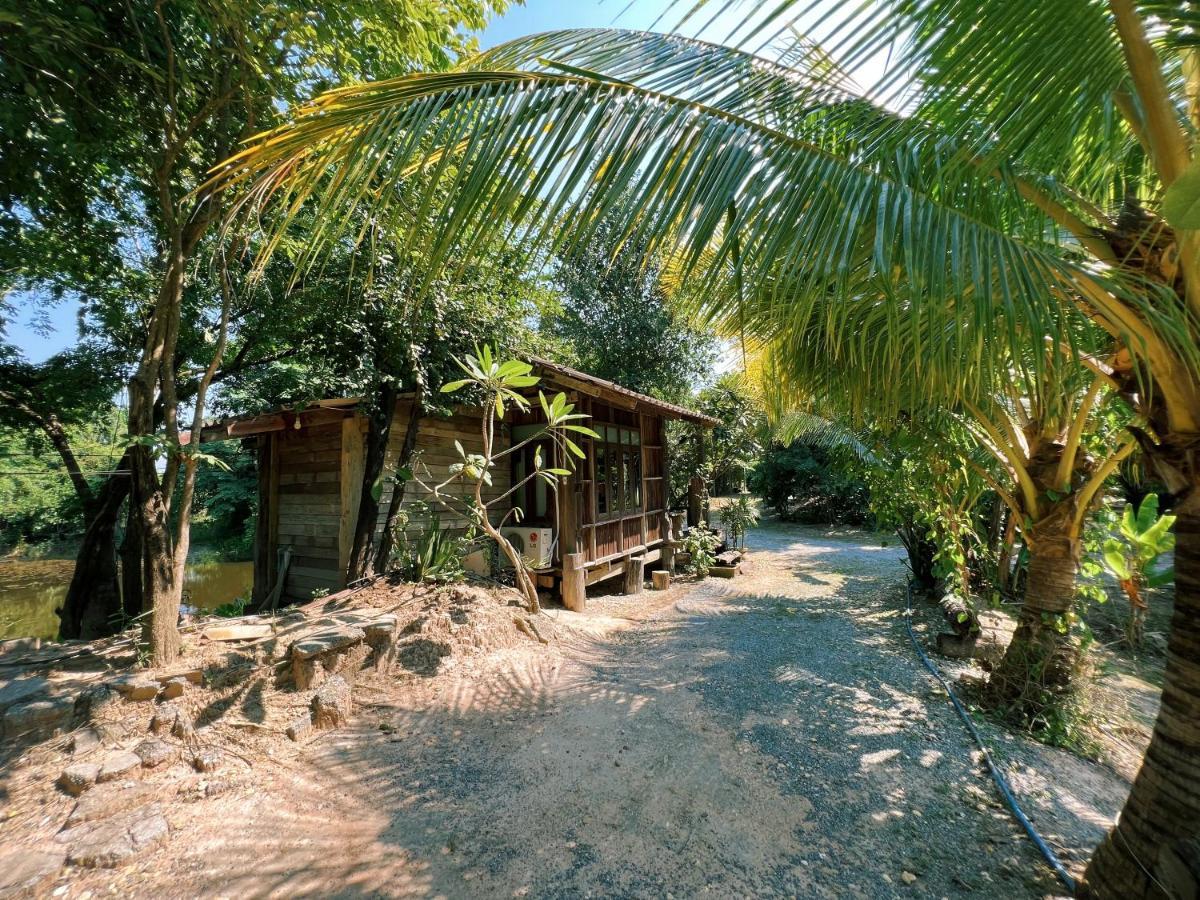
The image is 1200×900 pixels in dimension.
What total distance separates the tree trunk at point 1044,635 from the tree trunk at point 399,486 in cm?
585

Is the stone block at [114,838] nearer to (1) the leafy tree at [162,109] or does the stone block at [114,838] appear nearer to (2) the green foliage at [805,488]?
(1) the leafy tree at [162,109]

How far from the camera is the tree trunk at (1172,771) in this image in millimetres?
1690

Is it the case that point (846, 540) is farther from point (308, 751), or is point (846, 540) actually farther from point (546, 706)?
point (308, 751)

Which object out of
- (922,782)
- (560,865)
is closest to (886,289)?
(560,865)

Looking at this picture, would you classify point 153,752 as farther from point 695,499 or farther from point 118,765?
point 695,499

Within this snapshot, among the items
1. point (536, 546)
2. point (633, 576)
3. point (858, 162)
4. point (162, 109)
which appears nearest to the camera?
point (858, 162)

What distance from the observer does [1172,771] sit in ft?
5.70

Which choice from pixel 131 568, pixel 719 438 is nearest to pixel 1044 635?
pixel 719 438

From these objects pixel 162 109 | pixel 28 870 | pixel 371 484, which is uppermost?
pixel 162 109

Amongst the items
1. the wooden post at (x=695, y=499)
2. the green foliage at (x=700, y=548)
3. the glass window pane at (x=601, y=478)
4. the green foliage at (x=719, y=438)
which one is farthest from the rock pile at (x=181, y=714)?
the green foliage at (x=719, y=438)

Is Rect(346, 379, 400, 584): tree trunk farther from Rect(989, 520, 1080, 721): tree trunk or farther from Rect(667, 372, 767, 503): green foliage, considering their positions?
Rect(667, 372, 767, 503): green foliage

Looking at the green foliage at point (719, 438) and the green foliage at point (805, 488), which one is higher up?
the green foliage at point (719, 438)

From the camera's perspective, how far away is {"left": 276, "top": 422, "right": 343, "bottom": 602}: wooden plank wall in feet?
19.4

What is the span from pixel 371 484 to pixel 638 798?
437cm
